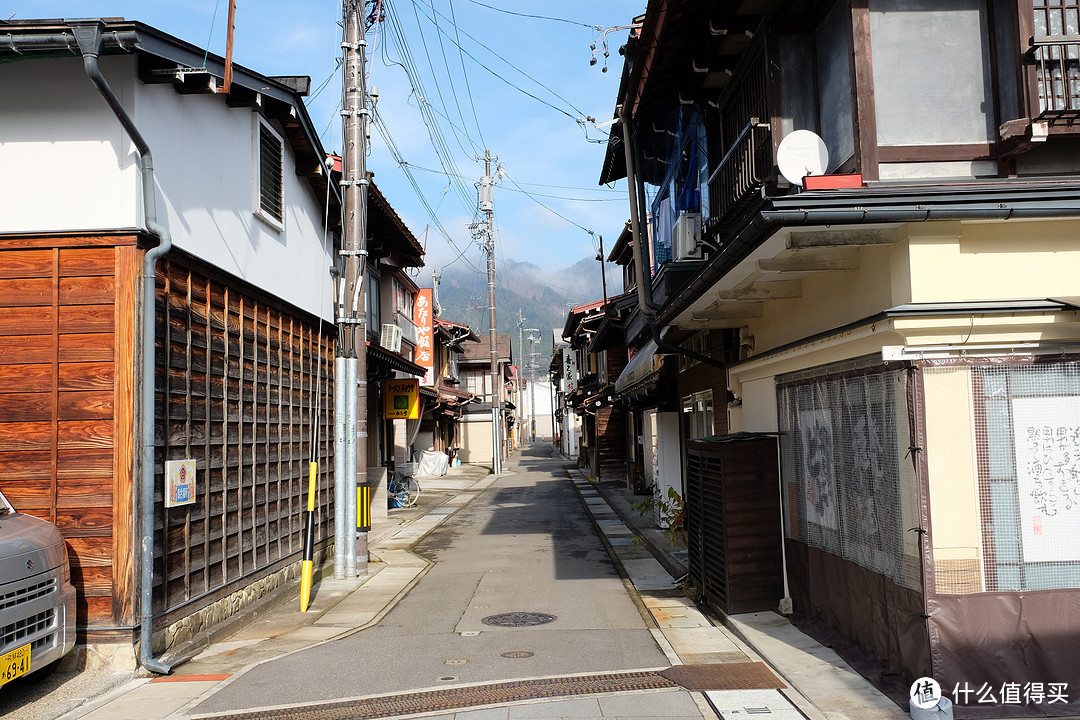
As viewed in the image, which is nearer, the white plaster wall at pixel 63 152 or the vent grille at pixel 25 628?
the vent grille at pixel 25 628

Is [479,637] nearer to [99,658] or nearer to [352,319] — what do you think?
[99,658]

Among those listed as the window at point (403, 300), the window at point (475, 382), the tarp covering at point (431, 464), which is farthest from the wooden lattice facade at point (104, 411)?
the window at point (475, 382)

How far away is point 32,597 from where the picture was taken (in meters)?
6.41

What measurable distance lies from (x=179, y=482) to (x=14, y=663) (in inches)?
93.4

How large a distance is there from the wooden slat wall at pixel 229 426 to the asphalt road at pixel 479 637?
1.74 m

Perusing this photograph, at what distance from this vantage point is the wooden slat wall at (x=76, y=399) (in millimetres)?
7418

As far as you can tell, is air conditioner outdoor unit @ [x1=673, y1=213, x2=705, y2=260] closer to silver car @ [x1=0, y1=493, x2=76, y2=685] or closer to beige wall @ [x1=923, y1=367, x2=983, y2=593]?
beige wall @ [x1=923, y1=367, x2=983, y2=593]

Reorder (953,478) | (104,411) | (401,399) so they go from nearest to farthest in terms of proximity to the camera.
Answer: (953,478), (104,411), (401,399)

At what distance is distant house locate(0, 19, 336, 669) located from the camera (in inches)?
293

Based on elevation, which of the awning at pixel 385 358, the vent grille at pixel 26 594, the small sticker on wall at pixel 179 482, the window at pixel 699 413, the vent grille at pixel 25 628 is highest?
the awning at pixel 385 358

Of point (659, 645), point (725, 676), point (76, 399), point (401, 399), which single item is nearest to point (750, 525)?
point (659, 645)

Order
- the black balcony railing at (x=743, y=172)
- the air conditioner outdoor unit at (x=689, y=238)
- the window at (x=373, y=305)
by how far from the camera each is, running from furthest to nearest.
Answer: the window at (x=373, y=305)
the air conditioner outdoor unit at (x=689, y=238)
the black balcony railing at (x=743, y=172)

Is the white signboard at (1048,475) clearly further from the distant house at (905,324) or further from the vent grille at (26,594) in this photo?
the vent grille at (26,594)

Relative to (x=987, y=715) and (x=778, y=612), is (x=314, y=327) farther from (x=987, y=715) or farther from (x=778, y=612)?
(x=987, y=715)
